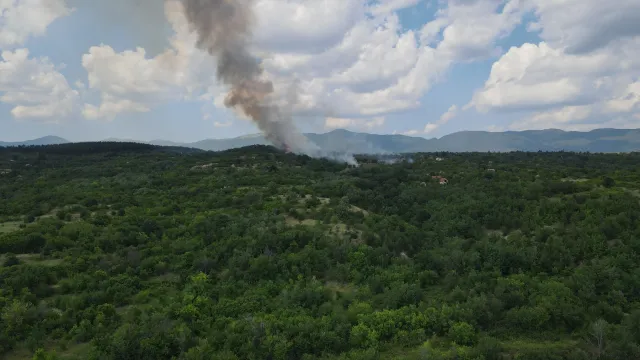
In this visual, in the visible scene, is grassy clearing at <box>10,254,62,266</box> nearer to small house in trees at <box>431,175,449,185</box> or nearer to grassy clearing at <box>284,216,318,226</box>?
grassy clearing at <box>284,216,318,226</box>

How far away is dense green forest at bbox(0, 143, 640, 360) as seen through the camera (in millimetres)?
17594

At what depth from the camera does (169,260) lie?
89.8ft

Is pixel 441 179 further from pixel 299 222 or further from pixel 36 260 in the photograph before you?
pixel 36 260

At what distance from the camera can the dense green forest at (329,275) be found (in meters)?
17.6

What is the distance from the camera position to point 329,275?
2506 cm

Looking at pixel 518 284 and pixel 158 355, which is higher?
pixel 518 284

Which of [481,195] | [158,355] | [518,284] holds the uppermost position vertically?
[481,195]

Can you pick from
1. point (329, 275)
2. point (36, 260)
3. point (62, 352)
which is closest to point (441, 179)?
point (329, 275)

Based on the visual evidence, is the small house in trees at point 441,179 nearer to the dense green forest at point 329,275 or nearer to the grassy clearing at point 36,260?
the dense green forest at point 329,275

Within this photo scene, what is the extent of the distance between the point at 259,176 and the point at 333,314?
37.5 metres

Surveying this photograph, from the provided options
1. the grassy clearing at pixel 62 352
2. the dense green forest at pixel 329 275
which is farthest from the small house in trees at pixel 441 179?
the grassy clearing at pixel 62 352

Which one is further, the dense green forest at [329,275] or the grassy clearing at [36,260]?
the grassy clearing at [36,260]

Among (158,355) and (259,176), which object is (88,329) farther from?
(259,176)

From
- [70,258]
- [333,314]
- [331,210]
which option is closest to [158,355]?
[333,314]
